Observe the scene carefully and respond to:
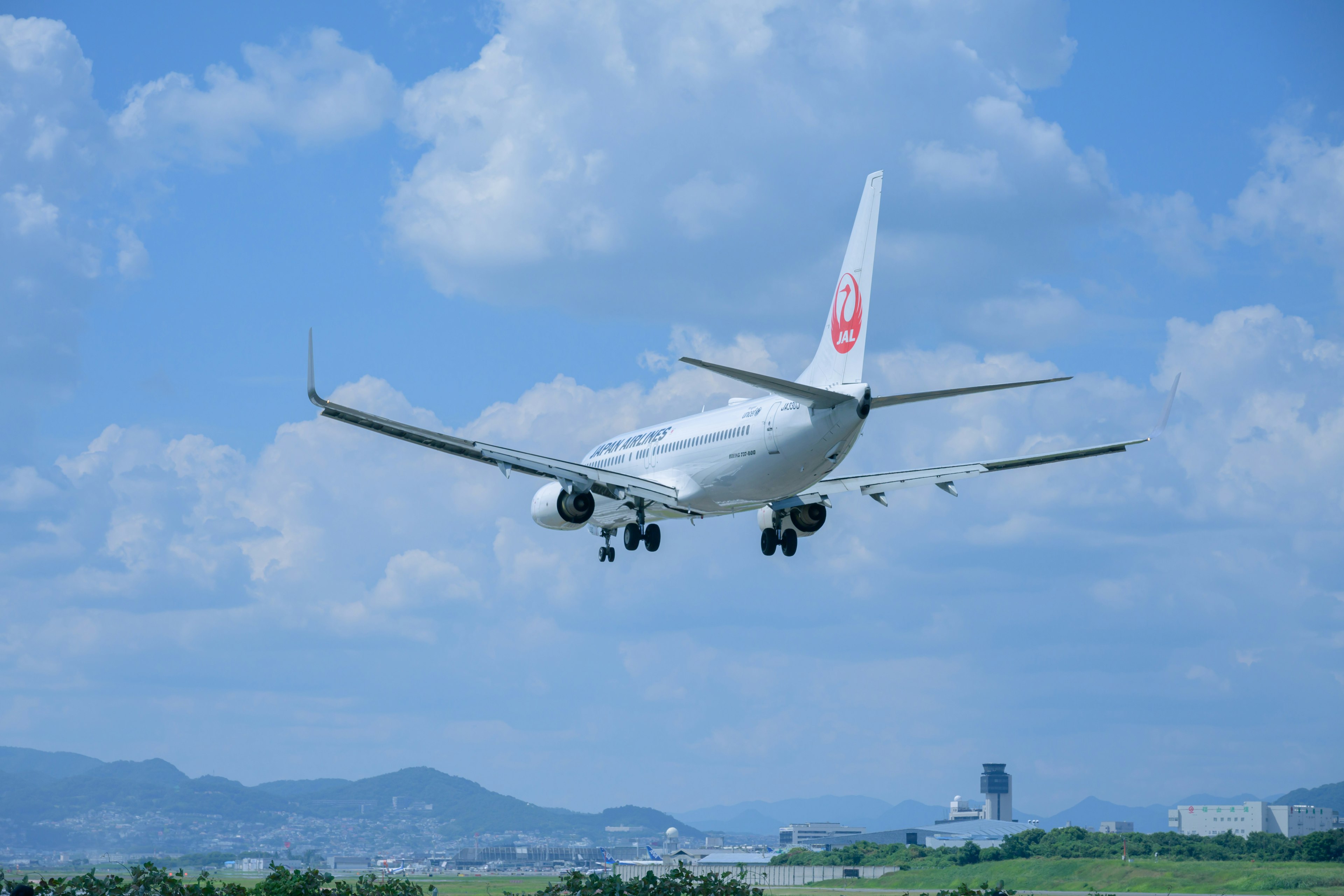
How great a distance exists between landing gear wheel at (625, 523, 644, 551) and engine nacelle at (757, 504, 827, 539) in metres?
5.51

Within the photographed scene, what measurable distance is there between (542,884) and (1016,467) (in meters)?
107

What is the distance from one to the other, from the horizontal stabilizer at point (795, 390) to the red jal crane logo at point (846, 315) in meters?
2.62

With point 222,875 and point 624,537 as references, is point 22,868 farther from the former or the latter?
point 624,537

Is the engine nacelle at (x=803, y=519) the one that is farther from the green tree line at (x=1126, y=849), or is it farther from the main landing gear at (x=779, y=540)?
the green tree line at (x=1126, y=849)

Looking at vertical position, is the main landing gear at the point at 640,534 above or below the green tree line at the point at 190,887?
above

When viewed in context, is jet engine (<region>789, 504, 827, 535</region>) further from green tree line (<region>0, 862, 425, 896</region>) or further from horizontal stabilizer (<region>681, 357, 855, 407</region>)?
green tree line (<region>0, 862, 425, 896</region>)

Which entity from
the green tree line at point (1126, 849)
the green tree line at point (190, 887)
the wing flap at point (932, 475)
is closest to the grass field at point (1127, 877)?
the green tree line at point (1126, 849)

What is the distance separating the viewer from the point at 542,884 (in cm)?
14888

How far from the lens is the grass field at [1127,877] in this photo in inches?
4269

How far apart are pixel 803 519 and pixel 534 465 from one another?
11.9 metres

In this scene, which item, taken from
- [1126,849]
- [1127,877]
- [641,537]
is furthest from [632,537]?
[1126,849]

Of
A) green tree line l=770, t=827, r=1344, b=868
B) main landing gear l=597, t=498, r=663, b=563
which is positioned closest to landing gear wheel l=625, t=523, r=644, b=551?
main landing gear l=597, t=498, r=663, b=563

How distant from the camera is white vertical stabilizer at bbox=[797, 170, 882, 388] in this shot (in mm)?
51281

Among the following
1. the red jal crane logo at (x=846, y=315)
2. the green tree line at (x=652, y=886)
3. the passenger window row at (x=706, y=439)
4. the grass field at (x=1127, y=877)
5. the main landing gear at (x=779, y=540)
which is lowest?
the grass field at (x=1127, y=877)
